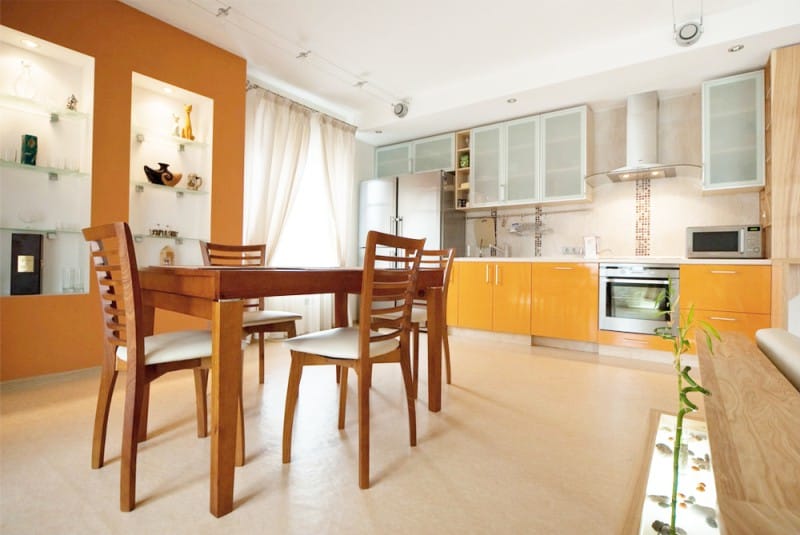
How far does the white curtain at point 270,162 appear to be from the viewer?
12.8ft

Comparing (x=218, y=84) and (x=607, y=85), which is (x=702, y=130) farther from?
(x=218, y=84)

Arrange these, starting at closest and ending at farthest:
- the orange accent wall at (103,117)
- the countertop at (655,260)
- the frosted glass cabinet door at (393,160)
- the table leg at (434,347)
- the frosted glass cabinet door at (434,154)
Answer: the table leg at (434,347)
the orange accent wall at (103,117)
the countertop at (655,260)
the frosted glass cabinet door at (434,154)
the frosted glass cabinet door at (393,160)

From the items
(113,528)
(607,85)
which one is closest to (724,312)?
(607,85)

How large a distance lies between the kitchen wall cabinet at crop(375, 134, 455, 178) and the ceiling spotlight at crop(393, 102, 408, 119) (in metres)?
0.68

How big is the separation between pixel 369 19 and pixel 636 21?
209cm

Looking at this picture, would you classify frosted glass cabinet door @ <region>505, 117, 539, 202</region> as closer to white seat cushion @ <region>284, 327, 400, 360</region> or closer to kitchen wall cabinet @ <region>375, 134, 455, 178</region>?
kitchen wall cabinet @ <region>375, 134, 455, 178</region>

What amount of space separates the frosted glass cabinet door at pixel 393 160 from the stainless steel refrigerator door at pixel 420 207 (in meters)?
0.43

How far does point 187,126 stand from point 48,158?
3.34ft

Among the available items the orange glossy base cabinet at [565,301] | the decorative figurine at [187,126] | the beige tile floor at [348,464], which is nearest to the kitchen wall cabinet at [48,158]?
the decorative figurine at [187,126]

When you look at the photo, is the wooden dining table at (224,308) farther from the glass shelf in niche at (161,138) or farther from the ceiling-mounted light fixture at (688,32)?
the ceiling-mounted light fixture at (688,32)

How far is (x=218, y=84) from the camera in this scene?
3.45m

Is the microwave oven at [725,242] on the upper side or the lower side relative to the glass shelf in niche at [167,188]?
lower

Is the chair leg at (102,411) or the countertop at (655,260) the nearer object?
the chair leg at (102,411)

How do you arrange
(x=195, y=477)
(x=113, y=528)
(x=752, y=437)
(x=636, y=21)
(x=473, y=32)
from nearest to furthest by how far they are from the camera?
(x=752, y=437)
(x=113, y=528)
(x=195, y=477)
(x=636, y=21)
(x=473, y=32)
